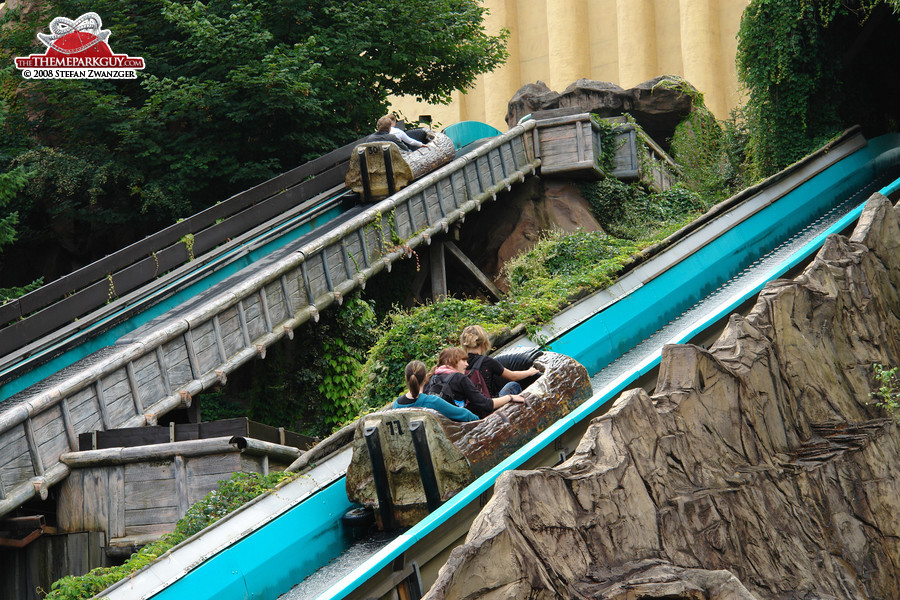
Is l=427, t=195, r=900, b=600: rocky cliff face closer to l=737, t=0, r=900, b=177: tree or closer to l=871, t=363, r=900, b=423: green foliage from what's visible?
l=871, t=363, r=900, b=423: green foliage

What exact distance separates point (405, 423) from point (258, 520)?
5.74 ft

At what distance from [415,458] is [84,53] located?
18.2m

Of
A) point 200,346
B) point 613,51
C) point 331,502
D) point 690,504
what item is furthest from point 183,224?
point 613,51

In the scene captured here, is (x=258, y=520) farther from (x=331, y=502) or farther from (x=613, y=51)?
(x=613, y=51)

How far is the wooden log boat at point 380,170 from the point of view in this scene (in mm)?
18797

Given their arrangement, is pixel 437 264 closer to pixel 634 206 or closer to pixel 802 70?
pixel 634 206

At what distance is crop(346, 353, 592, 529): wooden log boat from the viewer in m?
8.34

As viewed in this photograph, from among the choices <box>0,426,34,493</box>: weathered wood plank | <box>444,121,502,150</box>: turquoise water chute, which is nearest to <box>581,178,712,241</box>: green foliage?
<box>444,121,502,150</box>: turquoise water chute

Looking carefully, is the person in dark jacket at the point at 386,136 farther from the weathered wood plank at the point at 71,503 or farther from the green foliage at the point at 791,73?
the weathered wood plank at the point at 71,503

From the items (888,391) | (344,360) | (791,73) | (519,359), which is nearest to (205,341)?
(344,360)

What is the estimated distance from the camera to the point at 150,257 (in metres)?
16.7

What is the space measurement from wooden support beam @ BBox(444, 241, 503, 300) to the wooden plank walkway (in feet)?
3.79

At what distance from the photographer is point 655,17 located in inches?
1331

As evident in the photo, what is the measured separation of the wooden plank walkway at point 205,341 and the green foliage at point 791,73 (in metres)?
6.59
